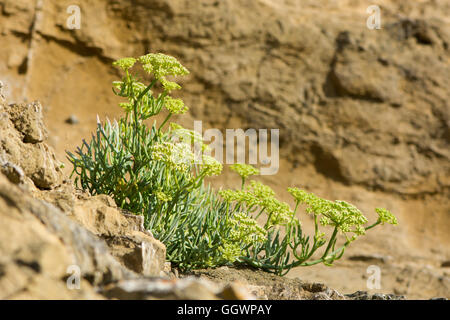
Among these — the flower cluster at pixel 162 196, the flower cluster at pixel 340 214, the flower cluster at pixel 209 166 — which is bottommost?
the flower cluster at pixel 340 214

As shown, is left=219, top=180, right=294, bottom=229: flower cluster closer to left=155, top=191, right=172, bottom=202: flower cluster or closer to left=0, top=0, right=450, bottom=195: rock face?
left=155, top=191, right=172, bottom=202: flower cluster

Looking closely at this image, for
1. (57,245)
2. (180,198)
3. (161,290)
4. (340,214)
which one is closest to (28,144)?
(180,198)

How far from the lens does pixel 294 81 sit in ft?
25.8

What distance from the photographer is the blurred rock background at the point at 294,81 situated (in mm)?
7785

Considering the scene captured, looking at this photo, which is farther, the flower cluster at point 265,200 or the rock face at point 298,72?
the rock face at point 298,72

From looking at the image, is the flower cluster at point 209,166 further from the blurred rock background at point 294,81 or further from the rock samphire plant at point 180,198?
the blurred rock background at point 294,81

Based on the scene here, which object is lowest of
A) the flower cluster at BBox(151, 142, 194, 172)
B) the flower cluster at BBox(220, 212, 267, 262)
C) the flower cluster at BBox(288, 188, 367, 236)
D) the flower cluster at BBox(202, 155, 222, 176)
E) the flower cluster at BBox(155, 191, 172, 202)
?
the flower cluster at BBox(220, 212, 267, 262)

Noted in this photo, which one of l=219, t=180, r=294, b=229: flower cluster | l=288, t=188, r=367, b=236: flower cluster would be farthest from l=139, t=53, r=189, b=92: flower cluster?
l=288, t=188, r=367, b=236: flower cluster

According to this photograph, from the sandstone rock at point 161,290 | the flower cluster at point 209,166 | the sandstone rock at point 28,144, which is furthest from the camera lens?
the flower cluster at point 209,166

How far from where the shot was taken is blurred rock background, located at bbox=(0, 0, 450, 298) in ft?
25.5

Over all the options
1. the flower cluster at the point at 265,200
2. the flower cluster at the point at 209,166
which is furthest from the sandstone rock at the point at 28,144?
the flower cluster at the point at 265,200

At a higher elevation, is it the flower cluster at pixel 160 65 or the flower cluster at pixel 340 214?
the flower cluster at pixel 160 65
